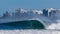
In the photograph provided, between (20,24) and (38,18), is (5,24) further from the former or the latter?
(38,18)

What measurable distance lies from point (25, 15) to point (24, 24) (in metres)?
0.96

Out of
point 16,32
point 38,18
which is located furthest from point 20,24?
point 16,32

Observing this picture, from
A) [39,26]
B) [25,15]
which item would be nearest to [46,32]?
[39,26]

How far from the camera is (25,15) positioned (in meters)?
16.9

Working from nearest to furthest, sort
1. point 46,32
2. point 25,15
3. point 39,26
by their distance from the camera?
point 46,32 → point 39,26 → point 25,15

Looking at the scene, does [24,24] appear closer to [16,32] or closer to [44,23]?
[44,23]

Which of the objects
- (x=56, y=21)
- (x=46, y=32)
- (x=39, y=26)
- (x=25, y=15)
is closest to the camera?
(x=46, y=32)

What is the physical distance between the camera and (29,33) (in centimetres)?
1240

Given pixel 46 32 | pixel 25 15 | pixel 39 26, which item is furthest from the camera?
pixel 25 15

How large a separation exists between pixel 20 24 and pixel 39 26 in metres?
2.19

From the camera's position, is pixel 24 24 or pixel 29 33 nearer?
pixel 29 33

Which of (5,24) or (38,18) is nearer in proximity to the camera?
(38,18)

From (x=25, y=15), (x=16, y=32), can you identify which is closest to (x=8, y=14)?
(x=25, y=15)

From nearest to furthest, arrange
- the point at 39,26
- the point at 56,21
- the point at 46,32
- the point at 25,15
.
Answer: the point at 46,32 < the point at 39,26 < the point at 56,21 < the point at 25,15
